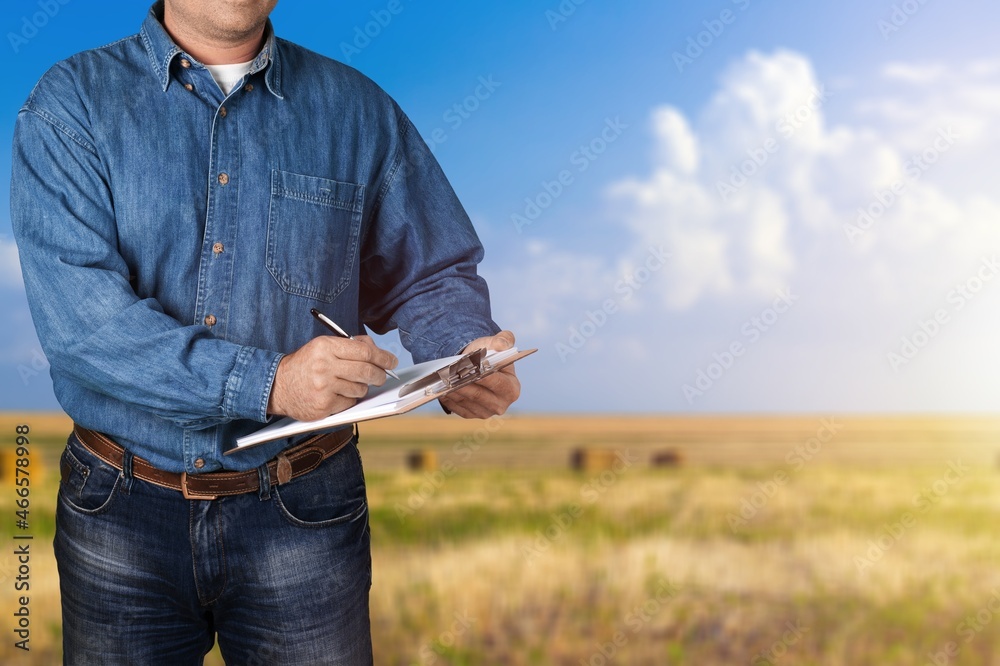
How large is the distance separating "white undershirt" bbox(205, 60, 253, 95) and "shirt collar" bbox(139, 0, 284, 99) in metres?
0.02

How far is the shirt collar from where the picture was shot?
1657 mm

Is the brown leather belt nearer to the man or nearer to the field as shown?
the man

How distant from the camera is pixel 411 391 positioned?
→ 1413 millimetres

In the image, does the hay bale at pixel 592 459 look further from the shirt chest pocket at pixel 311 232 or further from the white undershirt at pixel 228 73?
the white undershirt at pixel 228 73

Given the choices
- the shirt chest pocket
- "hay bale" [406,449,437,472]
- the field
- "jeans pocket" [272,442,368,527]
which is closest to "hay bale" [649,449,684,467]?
the field

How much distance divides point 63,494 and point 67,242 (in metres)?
0.47

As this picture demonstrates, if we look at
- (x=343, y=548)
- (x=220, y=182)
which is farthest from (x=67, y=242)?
(x=343, y=548)

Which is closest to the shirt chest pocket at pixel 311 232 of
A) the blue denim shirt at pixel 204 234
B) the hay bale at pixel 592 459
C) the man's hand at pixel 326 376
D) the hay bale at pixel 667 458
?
the blue denim shirt at pixel 204 234

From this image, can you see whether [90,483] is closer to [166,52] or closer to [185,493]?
[185,493]

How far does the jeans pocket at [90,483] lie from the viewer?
1.66 m

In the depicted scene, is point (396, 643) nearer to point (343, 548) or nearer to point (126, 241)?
point (343, 548)

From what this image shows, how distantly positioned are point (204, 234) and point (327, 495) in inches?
18.6

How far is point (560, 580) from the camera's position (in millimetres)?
4250

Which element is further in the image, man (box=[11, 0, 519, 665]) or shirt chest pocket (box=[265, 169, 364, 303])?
shirt chest pocket (box=[265, 169, 364, 303])
